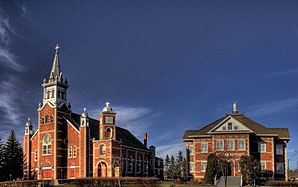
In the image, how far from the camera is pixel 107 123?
226 feet

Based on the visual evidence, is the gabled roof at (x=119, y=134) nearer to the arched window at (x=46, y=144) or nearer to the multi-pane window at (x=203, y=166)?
the arched window at (x=46, y=144)

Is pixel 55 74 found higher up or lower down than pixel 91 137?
higher up

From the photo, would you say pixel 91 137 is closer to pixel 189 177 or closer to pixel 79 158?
pixel 79 158

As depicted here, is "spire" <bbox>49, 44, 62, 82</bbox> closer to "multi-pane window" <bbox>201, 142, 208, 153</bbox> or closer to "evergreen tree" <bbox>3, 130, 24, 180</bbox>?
"evergreen tree" <bbox>3, 130, 24, 180</bbox>

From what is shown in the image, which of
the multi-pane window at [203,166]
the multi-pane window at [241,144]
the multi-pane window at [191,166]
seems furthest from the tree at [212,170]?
the multi-pane window at [191,166]

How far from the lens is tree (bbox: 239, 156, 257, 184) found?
5734 cm

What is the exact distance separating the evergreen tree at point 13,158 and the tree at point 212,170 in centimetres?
3160

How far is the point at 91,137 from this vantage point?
72.3 metres

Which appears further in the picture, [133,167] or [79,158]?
[133,167]

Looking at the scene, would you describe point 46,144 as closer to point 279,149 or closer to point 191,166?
point 191,166

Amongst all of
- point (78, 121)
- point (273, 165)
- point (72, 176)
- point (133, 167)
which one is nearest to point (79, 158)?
point (72, 176)

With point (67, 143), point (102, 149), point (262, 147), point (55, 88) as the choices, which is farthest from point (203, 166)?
point (55, 88)

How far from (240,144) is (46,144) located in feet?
108

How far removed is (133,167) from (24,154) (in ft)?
66.3
